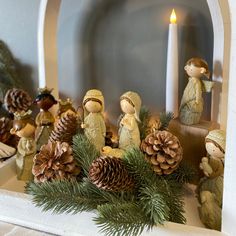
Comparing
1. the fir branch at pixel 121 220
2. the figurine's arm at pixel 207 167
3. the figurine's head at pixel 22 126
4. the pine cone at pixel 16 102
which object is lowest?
the fir branch at pixel 121 220

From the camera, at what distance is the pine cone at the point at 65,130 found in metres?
0.49

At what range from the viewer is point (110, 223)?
373 mm

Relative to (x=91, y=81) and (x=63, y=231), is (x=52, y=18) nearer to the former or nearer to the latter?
(x=91, y=81)

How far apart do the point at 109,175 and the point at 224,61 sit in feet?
0.78

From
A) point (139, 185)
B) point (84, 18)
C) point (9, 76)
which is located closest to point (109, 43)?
point (84, 18)

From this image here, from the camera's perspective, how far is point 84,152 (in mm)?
456

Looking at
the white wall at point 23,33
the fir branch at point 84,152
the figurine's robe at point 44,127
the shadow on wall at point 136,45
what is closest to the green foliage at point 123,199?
the fir branch at point 84,152

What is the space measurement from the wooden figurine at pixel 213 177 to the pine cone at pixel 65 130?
175mm

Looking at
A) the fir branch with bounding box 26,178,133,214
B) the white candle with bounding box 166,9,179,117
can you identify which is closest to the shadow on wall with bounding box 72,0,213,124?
the white candle with bounding box 166,9,179,117

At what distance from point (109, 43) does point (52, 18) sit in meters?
0.10

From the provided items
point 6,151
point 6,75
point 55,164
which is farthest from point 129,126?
point 6,75

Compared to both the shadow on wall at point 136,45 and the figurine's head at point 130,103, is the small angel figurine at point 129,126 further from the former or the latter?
the shadow on wall at point 136,45

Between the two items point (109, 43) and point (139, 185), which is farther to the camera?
point (109, 43)

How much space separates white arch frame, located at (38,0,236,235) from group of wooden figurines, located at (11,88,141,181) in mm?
97
